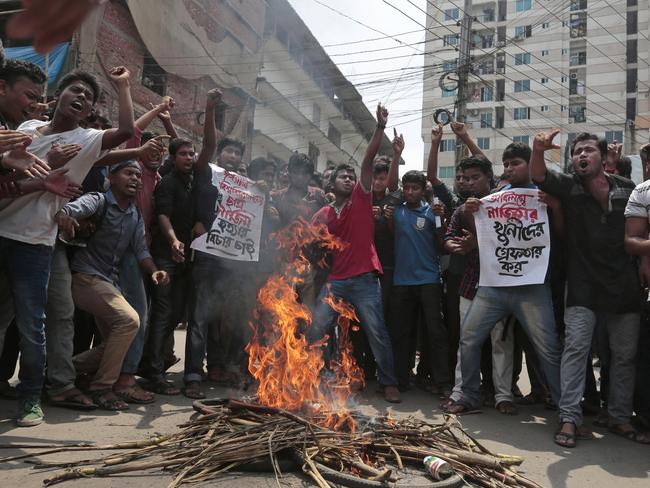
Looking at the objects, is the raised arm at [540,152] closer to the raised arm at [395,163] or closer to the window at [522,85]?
the raised arm at [395,163]

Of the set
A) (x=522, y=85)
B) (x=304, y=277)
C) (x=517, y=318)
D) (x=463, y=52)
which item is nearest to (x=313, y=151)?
(x=463, y=52)

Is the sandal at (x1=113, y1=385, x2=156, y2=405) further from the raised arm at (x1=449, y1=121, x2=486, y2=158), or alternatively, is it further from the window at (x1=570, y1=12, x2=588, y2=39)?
the window at (x1=570, y1=12, x2=588, y2=39)

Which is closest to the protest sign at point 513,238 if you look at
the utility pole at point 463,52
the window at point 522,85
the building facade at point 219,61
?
the building facade at point 219,61

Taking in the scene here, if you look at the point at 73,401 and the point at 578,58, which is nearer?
the point at 73,401

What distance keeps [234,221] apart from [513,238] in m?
2.75

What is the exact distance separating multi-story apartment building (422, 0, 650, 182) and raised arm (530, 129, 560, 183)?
4629cm

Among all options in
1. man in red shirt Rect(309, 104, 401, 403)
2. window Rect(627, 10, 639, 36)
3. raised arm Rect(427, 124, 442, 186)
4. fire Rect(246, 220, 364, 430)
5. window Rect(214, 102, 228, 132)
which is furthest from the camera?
window Rect(627, 10, 639, 36)

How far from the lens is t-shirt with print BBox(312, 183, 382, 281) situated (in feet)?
17.4

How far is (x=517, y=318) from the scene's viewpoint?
15.8ft

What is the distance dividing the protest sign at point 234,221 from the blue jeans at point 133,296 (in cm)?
65

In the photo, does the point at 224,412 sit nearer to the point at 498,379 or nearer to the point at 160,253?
the point at 160,253

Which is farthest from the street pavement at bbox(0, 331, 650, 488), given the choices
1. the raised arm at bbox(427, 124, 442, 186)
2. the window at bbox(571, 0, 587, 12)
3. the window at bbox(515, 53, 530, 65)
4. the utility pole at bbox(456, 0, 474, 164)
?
the window at bbox(571, 0, 587, 12)

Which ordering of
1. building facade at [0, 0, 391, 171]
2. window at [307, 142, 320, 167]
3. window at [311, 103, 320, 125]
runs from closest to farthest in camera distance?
building facade at [0, 0, 391, 171] → window at [311, 103, 320, 125] → window at [307, 142, 320, 167]

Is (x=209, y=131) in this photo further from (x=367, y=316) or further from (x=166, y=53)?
(x=166, y=53)
